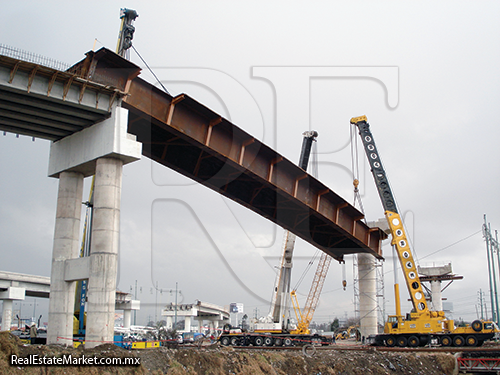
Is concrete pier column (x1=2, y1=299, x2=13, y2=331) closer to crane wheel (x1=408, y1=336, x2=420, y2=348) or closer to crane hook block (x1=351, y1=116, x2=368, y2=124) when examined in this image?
crane wheel (x1=408, y1=336, x2=420, y2=348)

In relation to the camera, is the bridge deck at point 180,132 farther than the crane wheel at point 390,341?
No

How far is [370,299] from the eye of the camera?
33.8 m

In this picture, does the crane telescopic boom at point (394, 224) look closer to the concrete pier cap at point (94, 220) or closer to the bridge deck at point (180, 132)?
the bridge deck at point (180, 132)

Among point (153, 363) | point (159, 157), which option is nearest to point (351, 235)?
point (159, 157)

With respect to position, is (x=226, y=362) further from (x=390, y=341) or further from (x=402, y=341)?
(x=402, y=341)

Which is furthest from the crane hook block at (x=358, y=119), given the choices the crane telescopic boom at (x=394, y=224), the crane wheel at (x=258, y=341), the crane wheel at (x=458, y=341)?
the crane wheel at (x=258, y=341)

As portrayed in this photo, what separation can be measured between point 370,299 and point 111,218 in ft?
76.2

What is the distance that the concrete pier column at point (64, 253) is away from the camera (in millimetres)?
18938

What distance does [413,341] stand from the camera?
26.6 metres

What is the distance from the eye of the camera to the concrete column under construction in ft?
111

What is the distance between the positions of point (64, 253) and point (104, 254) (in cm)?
316

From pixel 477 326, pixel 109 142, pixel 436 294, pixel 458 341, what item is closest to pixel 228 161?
pixel 109 142

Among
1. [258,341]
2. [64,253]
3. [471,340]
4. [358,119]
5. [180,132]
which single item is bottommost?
[258,341]

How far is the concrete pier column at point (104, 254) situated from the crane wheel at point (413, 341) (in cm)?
1843
